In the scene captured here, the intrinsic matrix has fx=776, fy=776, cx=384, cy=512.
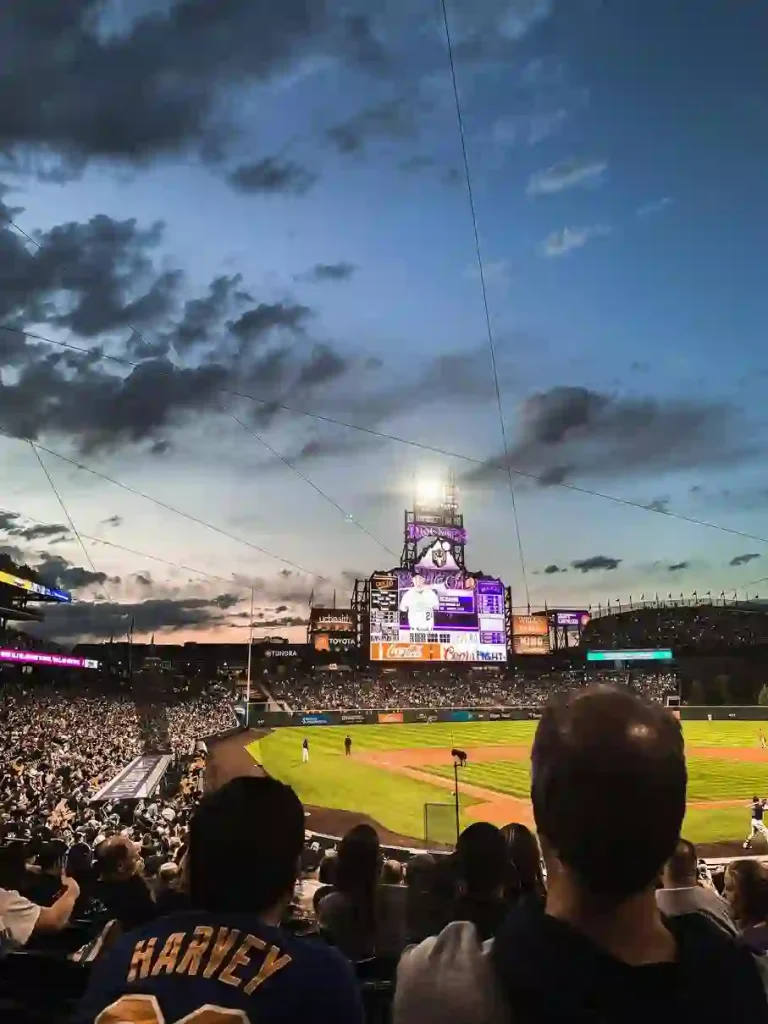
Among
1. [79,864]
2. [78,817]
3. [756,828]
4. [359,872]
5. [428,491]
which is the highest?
[428,491]

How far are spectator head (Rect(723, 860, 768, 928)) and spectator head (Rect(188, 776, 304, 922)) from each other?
3137mm

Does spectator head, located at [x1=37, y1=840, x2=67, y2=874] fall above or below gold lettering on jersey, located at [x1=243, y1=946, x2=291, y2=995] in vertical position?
below

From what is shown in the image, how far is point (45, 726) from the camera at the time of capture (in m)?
39.2

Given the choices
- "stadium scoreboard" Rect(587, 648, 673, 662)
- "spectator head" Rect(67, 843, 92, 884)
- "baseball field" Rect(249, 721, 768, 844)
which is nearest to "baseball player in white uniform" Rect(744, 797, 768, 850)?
"baseball field" Rect(249, 721, 768, 844)

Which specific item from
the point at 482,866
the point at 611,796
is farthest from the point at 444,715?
the point at 611,796

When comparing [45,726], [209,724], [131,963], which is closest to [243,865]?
[131,963]

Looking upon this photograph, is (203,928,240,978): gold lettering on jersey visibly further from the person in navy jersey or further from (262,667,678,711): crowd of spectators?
(262,667,678,711): crowd of spectators

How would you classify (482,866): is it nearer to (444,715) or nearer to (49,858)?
(49,858)

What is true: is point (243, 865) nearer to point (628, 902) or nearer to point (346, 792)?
point (628, 902)

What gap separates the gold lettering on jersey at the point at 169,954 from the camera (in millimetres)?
1672

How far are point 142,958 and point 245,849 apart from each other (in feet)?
1.30

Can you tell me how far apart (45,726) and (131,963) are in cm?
4207

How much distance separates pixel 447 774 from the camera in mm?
34094

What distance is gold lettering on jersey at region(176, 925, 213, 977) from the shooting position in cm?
165
